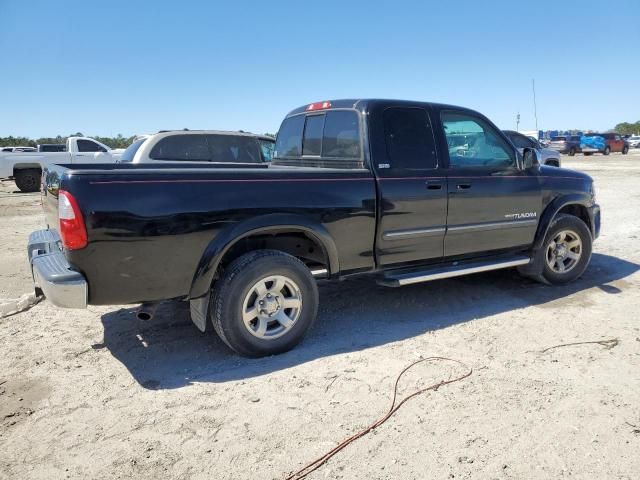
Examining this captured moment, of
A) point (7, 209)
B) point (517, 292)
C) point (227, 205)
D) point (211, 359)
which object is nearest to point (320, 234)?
point (227, 205)

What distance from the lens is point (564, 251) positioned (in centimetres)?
554

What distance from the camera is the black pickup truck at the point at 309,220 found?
3.23 m

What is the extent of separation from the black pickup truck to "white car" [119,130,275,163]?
398cm

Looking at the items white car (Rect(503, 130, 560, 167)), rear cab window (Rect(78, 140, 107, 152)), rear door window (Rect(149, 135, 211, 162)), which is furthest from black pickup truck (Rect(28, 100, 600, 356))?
rear cab window (Rect(78, 140, 107, 152))

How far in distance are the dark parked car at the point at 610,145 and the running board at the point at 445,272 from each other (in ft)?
118

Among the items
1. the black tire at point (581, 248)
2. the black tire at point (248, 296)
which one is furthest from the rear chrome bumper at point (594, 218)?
the black tire at point (248, 296)

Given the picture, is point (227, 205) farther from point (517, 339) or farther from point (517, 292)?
point (517, 292)

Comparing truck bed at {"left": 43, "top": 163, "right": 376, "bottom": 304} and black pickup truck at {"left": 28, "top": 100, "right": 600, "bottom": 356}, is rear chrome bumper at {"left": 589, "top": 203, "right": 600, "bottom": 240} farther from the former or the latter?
truck bed at {"left": 43, "top": 163, "right": 376, "bottom": 304}

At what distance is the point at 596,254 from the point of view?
688cm

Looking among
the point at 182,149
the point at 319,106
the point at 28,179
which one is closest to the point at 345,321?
the point at 319,106

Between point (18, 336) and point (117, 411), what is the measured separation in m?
1.72

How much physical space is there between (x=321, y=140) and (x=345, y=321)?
171 centimetres

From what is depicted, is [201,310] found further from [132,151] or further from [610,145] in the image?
[610,145]

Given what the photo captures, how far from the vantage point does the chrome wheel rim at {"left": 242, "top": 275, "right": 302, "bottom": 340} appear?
372cm
